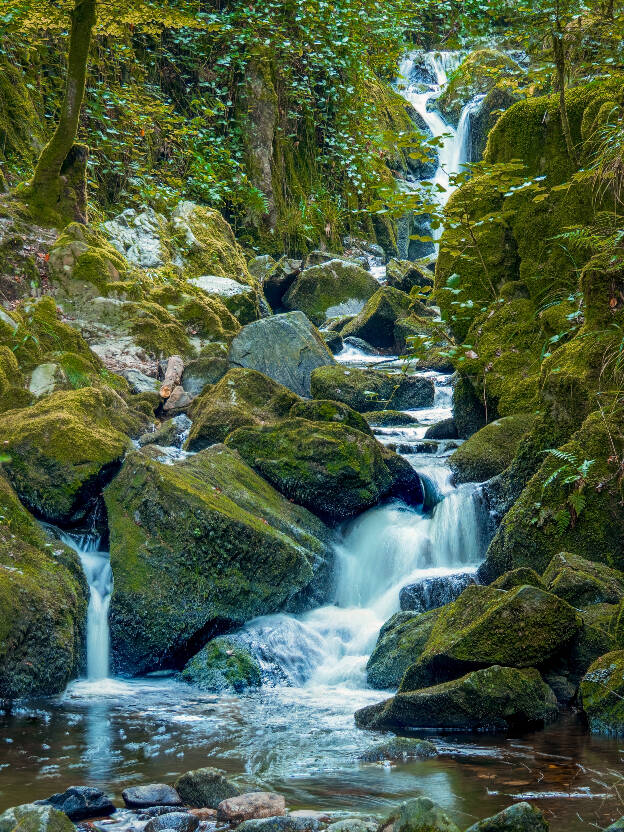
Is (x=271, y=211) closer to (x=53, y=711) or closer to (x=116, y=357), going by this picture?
(x=116, y=357)

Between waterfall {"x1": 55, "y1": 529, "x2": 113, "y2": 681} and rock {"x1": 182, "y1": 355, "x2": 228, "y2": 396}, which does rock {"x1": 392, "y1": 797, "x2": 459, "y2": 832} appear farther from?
rock {"x1": 182, "y1": 355, "x2": 228, "y2": 396}

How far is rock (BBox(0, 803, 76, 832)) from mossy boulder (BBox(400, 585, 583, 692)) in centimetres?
261

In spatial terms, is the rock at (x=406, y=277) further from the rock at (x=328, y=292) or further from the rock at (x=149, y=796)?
the rock at (x=149, y=796)

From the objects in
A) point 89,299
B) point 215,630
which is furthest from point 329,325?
point 215,630

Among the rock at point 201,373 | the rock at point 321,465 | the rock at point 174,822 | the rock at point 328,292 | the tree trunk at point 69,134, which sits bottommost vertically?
the rock at point 174,822

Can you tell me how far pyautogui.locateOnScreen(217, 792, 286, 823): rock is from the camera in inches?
121

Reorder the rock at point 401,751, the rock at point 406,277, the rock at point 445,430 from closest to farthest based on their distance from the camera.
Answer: the rock at point 401,751, the rock at point 445,430, the rock at point 406,277

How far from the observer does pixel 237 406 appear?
898cm

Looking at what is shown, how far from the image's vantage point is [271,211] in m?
19.3

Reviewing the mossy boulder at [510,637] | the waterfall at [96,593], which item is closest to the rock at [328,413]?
the waterfall at [96,593]

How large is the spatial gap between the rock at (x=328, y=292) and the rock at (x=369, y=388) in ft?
18.6

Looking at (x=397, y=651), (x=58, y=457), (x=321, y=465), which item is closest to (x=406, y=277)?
(x=321, y=465)

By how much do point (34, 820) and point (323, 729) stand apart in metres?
2.40

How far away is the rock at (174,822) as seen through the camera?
298 centimetres
